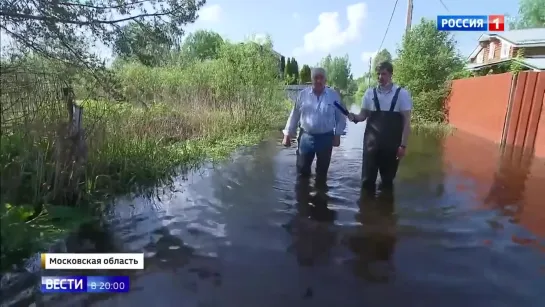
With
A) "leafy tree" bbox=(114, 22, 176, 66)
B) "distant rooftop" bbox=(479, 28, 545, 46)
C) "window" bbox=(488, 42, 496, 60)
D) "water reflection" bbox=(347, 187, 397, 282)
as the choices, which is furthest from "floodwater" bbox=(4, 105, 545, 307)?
→ "window" bbox=(488, 42, 496, 60)

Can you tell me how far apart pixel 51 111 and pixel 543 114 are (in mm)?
10413

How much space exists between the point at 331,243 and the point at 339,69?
88.6 meters

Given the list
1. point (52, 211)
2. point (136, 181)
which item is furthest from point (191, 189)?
point (52, 211)

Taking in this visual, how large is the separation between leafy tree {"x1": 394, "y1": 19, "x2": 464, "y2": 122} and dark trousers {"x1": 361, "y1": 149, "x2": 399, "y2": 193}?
13.2 metres

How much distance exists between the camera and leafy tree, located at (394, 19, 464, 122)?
1678 cm

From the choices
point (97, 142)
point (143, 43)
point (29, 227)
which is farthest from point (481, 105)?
point (29, 227)

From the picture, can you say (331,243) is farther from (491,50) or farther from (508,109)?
(491,50)

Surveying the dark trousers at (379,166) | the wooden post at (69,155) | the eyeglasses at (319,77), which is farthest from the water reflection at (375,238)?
the wooden post at (69,155)

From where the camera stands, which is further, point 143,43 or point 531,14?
point 531,14

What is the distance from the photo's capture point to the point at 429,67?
16781 millimetres

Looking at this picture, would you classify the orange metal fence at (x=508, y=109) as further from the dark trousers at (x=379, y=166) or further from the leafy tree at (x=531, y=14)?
the leafy tree at (x=531, y=14)

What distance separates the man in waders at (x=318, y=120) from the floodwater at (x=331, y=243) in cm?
71

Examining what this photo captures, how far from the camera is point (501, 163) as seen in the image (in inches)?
308

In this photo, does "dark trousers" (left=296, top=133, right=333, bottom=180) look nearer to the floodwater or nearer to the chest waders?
the floodwater
